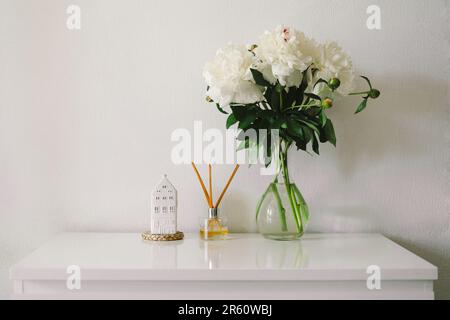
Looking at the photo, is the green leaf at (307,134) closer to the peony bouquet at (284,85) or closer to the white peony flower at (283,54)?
the peony bouquet at (284,85)

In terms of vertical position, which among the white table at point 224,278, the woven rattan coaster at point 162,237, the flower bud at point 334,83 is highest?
the flower bud at point 334,83

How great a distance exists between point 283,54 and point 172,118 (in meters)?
0.41

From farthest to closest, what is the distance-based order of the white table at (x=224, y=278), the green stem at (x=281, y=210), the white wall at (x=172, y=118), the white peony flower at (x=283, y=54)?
the white wall at (x=172, y=118)
the green stem at (x=281, y=210)
the white peony flower at (x=283, y=54)
the white table at (x=224, y=278)

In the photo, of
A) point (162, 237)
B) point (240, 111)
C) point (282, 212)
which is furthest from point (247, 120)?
point (162, 237)

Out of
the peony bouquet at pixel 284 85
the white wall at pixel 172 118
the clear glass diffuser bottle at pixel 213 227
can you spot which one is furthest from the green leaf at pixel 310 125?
the clear glass diffuser bottle at pixel 213 227

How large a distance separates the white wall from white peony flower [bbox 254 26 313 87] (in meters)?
0.26

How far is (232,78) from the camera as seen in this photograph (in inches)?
49.5

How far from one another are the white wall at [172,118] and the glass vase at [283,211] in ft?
0.45

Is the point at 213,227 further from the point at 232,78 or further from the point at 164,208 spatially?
the point at 232,78

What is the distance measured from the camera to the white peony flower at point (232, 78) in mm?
1261

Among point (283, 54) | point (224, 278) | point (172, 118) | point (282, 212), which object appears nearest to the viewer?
point (224, 278)

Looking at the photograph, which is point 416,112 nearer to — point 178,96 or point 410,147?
point 410,147
